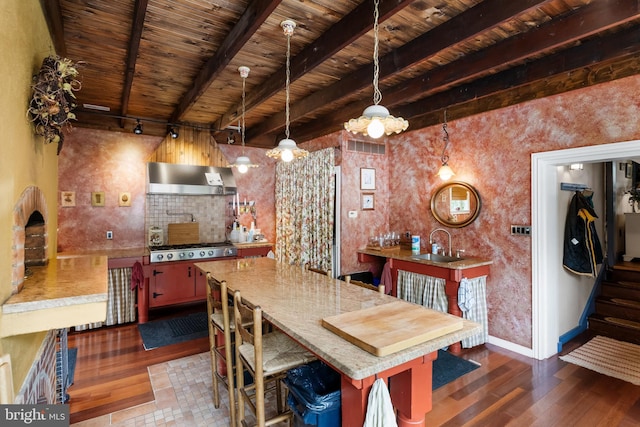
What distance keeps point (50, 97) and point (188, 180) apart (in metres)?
3.09

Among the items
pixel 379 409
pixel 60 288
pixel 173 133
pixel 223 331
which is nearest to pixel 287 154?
pixel 223 331

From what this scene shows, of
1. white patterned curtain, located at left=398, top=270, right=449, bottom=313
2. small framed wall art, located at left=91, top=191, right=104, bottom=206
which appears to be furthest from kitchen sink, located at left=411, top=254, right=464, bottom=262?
small framed wall art, located at left=91, top=191, right=104, bottom=206

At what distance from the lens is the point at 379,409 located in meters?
1.28

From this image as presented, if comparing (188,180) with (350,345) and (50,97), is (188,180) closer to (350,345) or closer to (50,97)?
(50,97)

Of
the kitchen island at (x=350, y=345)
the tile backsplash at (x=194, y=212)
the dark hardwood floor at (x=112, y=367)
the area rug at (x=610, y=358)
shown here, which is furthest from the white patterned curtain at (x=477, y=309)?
the tile backsplash at (x=194, y=212)

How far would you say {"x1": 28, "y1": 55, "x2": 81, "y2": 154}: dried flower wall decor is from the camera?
5.37 ft

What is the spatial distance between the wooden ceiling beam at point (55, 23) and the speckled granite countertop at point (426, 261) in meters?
3.62

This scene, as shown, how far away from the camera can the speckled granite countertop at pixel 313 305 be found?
4.03ft

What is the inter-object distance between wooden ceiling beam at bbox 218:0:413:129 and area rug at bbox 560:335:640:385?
3524 millimetres

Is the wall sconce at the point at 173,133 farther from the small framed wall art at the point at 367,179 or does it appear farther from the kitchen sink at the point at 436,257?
the kitchen sink at the point at 436,257

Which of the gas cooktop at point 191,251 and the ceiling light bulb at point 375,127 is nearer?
the ceiling light bulb at point 375,127

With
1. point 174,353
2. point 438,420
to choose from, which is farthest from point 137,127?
point 438,420

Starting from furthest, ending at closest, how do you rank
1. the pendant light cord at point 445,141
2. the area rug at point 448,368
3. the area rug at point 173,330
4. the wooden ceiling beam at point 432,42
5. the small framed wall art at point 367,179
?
the small framed wall art at point 367,179, the pendant light cord at point 445,141, the area rug at point 173,330, the area rug at point 448,368, the wooden ceiling beam at point 432,42

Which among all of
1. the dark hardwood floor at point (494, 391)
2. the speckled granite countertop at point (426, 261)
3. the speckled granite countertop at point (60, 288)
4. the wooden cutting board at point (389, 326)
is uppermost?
the speckled granite countertop at point (60, 288)
